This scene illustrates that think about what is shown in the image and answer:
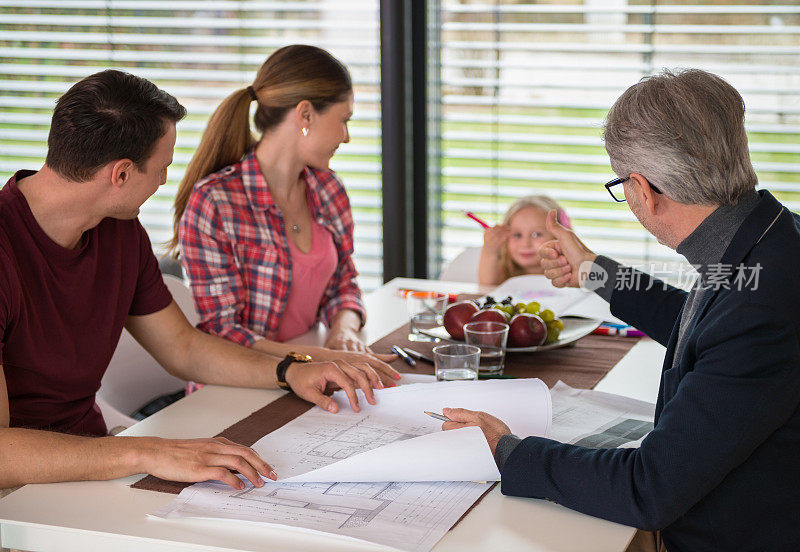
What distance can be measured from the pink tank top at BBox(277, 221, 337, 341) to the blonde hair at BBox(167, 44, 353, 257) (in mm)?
283

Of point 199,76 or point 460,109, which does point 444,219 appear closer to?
point 460,109

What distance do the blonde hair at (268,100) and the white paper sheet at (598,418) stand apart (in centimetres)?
99

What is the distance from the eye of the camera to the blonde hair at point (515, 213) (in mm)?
2918

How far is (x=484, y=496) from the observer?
1317mm

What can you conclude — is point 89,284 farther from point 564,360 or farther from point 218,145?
point 564,360

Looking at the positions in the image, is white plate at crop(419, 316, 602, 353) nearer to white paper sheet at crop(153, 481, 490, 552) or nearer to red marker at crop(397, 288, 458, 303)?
red marker at crop(397, 288, 458, 303)

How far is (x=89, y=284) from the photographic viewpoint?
68.6 inches

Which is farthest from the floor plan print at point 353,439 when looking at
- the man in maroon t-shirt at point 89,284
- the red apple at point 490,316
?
the red apple at point 490,316

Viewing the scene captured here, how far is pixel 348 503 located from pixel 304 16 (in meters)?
2.99

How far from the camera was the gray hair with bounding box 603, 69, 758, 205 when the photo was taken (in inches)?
48.7

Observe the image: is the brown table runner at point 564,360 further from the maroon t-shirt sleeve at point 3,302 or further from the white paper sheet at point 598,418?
the maroon t-shirt sleeve at point 3,302

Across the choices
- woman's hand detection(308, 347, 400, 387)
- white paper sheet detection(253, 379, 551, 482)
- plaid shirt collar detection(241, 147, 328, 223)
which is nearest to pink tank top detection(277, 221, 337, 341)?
plaid shirt collar detection(241, 147, 328, 223)

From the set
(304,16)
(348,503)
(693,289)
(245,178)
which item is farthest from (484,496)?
(304,16)

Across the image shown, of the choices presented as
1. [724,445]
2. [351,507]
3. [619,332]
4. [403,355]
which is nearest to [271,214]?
[403,355]
